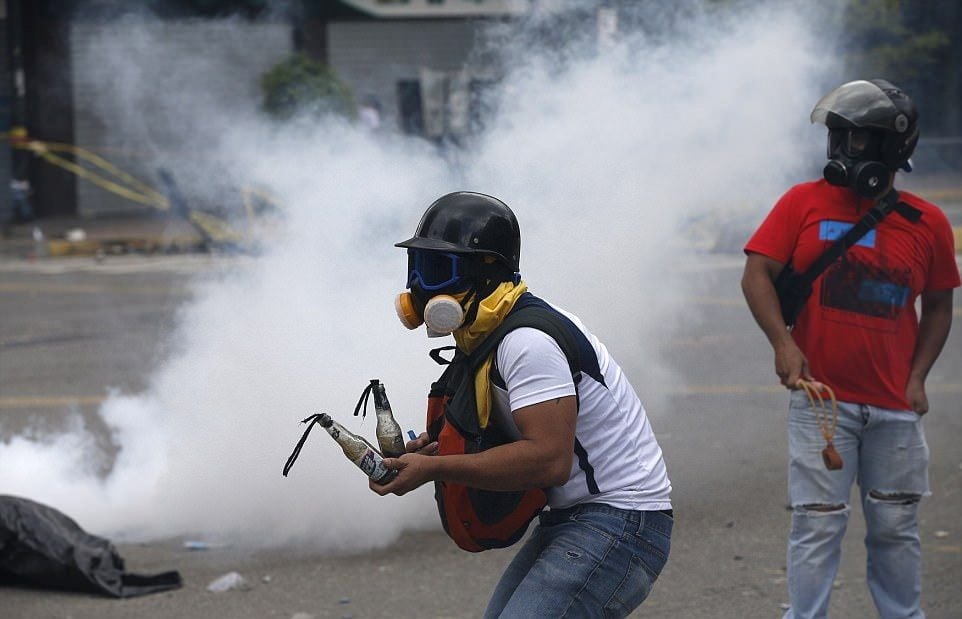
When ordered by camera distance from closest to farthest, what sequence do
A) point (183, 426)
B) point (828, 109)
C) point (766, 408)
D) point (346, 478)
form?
point (828, 109) < point (346, 478) < point (183, 426) < point (766, 408)

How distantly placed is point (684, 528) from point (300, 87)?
10.9 meters

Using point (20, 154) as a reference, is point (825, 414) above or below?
above

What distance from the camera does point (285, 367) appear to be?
5242 millimetres

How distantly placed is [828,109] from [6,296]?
1036 cm

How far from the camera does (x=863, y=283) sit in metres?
3.72

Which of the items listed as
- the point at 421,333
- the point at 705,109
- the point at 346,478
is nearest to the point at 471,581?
the point at 346,478

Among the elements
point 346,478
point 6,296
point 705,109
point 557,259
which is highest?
point 705,109

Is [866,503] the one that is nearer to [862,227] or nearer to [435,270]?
[862,227]

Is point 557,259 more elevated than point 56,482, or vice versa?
point 557,259

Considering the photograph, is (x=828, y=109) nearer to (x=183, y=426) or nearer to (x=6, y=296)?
(x=183, y=426)

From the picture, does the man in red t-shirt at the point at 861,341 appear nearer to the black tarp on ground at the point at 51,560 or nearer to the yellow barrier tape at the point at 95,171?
the black tarp on ground at the point at 51,560

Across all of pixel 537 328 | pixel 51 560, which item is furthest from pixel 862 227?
pixel 51 560

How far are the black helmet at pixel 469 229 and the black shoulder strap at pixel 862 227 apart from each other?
4.34ft

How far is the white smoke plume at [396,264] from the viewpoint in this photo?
5137mm
